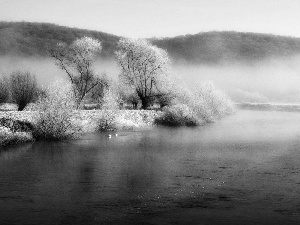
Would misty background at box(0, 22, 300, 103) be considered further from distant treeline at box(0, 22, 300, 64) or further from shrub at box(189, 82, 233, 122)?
shrub at box(189, 82, 233, 122)

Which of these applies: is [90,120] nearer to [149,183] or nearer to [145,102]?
[145,102]

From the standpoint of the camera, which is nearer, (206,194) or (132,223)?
(132,223)

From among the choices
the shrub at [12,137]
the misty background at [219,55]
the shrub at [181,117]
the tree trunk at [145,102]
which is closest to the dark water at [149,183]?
the shrub at [12,137]

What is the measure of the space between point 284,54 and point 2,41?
65.5m

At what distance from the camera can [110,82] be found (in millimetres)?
48156

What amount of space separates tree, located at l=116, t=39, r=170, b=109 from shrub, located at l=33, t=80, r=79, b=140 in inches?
753

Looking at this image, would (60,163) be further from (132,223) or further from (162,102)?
(162,102)

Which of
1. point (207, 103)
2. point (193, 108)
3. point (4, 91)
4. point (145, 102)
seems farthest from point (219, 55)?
point (4, 91)

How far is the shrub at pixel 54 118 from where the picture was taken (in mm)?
26391

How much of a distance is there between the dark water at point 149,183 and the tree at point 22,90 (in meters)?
15.9

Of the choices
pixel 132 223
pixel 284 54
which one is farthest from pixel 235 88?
pixel 132 223

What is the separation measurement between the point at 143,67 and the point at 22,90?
463 inches

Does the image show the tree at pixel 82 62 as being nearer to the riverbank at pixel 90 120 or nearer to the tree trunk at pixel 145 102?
the tree trunk at pixel 145 102

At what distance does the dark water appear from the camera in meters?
12.6
